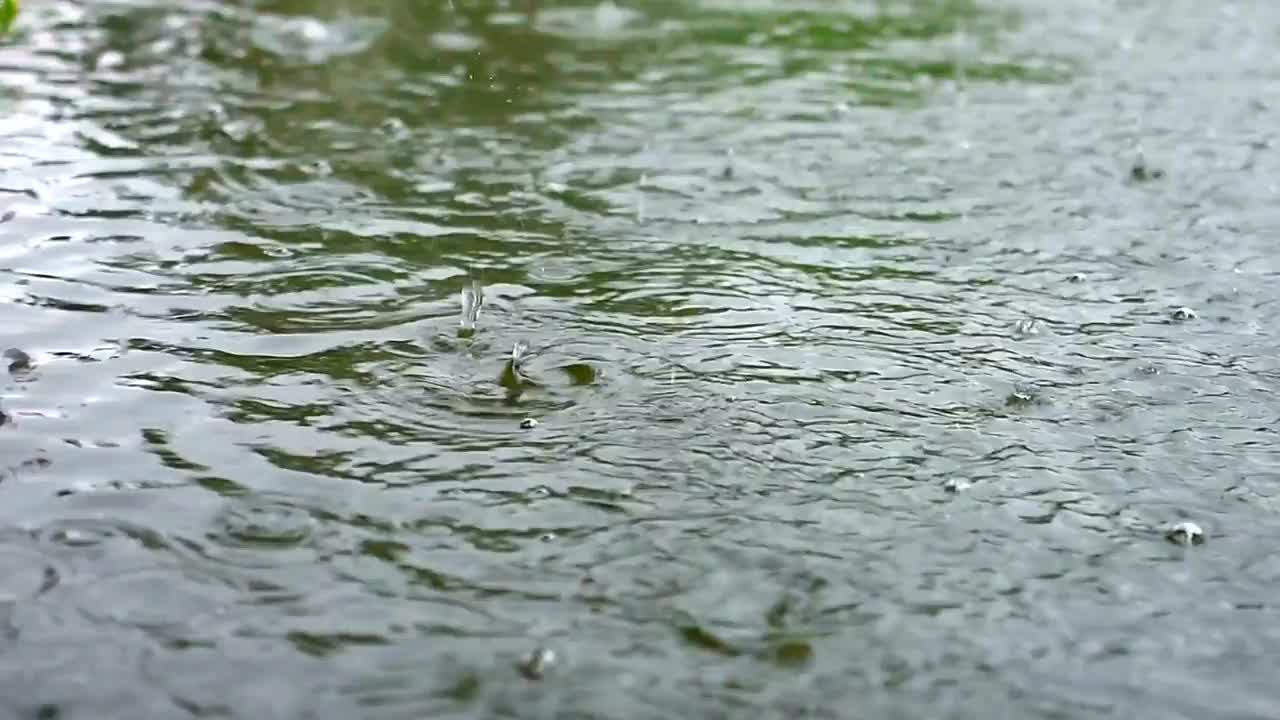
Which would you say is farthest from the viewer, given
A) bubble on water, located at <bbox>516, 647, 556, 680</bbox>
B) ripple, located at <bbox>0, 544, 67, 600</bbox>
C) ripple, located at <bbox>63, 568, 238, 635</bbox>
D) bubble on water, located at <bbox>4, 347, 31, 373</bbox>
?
bubble on water, located at <bbox>4, 347, 31, 373</bbox>

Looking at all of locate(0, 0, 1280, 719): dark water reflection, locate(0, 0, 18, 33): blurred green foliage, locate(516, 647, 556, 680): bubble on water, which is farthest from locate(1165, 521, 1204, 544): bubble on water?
locate(0, 0, 18, 33): blurred green foliage

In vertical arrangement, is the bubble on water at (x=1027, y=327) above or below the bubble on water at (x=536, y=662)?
above

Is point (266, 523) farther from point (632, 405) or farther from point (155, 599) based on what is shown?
point (632, 405)

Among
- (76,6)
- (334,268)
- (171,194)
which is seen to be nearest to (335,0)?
(76,6)

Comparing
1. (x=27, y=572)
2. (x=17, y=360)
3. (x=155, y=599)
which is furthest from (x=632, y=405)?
(x=17, y=360)

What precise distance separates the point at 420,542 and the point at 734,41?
873 centimetres

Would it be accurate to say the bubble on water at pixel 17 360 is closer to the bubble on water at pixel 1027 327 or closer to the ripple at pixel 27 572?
the ripple at pixel 27 572

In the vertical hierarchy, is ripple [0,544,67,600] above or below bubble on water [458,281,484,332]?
below

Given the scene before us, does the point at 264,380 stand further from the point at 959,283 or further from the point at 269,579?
the point at 959,283

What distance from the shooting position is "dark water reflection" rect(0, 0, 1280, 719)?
3111 mm

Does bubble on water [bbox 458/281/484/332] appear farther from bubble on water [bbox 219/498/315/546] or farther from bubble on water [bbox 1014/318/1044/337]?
bubble on water [bbox 1014/318/1044/337]

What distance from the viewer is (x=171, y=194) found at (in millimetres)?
6719

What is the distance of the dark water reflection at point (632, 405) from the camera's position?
311 cm

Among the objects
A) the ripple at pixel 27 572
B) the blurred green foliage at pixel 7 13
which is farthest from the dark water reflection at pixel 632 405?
the blurred green foliage at pixel 7 13
